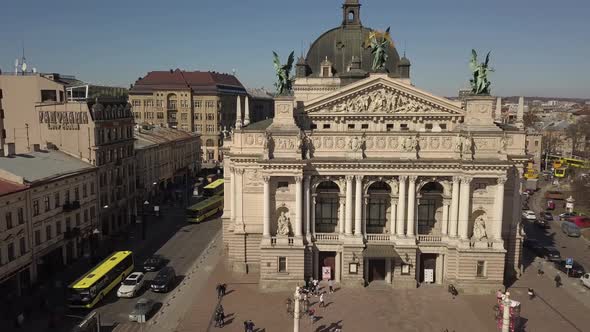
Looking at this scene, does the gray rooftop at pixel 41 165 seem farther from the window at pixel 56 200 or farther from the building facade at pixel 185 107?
the building facade at pixel 185 107

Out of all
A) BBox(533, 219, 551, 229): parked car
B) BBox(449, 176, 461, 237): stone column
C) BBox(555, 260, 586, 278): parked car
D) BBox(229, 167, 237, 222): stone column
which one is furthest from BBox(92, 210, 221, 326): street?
BBox(533, 219, 551, 229): parked car

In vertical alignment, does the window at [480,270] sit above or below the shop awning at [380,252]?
below

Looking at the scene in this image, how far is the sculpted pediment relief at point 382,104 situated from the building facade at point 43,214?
30.9 m

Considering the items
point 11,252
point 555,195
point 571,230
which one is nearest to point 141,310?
point 11,252

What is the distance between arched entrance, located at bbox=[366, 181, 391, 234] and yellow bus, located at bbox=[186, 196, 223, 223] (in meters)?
35.9

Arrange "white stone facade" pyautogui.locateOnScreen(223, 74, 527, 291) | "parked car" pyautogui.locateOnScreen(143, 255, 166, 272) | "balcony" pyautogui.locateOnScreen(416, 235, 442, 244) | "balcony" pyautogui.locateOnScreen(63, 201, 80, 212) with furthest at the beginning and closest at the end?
"balcony" pyautogui.locateOnScreen(63, 201, 80, 212) < "parked car" pyautogui.locateOnScreen(143, 255, 166, 272) < "balcony" pyautogui.locateOnScreen(416, 235, 442, 244) < "white stone facade" pyautogui.locateOnScreen(223, 74, 527, 291)

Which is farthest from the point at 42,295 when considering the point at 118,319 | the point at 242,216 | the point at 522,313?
the point at 522,313

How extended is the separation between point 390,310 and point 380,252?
21.7ft

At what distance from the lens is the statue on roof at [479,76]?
54375 mm

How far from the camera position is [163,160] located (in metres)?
106

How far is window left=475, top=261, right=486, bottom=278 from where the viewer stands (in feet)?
171

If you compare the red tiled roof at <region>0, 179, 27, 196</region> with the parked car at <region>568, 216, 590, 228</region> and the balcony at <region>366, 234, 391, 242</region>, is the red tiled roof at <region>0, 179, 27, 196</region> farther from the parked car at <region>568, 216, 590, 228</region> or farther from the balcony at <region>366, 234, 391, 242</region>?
the parked car at <region>568, 216, 590, 228</region>

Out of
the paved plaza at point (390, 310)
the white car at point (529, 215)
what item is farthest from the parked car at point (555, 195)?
the paved plaza at point (390, 310)

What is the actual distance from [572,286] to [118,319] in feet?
158
